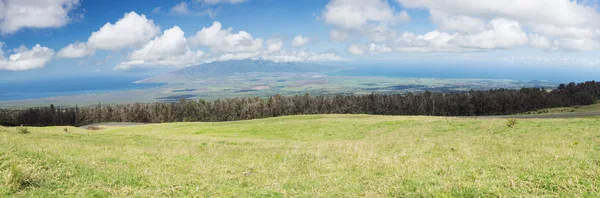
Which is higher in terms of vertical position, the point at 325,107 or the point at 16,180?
the point at 16,180

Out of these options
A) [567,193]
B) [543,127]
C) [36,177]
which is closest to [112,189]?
[36,177]

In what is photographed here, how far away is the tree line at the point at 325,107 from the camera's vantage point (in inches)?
5015

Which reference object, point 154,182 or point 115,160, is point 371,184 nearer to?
point 154,182

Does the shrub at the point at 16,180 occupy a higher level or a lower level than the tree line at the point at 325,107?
higher

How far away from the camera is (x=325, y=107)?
140 m

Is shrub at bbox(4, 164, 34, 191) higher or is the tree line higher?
shrub at bbox(4, 164, 34, 191)

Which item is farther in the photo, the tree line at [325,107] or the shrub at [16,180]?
the tree line at [325,107]

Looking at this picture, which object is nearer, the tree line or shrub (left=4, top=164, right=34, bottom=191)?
shrub (left=4, top=164, right=34, bottom=191)

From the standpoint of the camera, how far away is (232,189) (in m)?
8.81

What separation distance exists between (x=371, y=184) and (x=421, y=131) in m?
25.3

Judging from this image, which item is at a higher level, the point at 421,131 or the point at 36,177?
the point at 36,177

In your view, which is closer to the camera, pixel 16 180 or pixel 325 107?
pixel 16 180

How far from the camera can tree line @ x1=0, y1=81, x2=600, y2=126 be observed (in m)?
127

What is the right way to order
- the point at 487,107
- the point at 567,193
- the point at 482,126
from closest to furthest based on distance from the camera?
the point at 567,193 < the point at 482,126 < the point at 487,107
